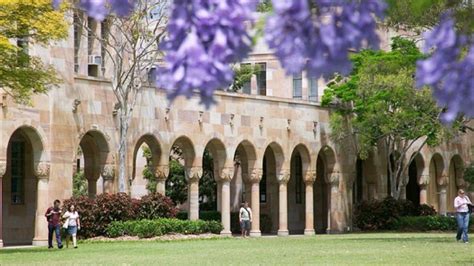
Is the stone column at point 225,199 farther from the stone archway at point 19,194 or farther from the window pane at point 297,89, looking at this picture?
the window pane at point 297,89

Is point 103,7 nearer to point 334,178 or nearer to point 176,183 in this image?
point 334,178

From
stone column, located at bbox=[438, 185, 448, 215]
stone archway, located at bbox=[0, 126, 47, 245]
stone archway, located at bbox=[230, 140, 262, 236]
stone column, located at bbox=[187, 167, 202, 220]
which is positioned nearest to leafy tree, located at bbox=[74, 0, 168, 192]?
stone archway, located at bbox=[0, 126, 47, 245]

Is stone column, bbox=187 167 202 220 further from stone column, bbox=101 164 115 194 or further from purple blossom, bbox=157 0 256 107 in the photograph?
purple blossom, bbox=157 0 256 107

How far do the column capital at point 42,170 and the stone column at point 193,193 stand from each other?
759 centimetres

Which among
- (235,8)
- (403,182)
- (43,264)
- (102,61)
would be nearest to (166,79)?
(235,8)

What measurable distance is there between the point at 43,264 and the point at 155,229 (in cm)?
1383

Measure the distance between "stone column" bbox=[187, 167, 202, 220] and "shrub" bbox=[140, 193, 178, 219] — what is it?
3937mm

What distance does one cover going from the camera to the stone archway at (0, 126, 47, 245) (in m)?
38.3

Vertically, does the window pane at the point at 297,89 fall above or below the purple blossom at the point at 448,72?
above

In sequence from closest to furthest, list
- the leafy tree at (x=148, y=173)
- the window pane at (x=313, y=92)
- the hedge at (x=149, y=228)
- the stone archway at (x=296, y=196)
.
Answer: the hedge at (x=149, y=228) → the stone archway at (x=296, y=196) → the window pane at (x=313, y=92) → the leafy tree at (x=148, y=173)

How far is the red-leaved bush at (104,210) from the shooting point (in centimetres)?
3522

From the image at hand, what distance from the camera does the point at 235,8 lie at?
3377 mm

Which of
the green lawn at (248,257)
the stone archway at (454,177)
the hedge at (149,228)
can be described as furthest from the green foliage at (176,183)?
the green lawn at (248,257)

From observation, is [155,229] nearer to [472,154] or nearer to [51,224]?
[51,224]
